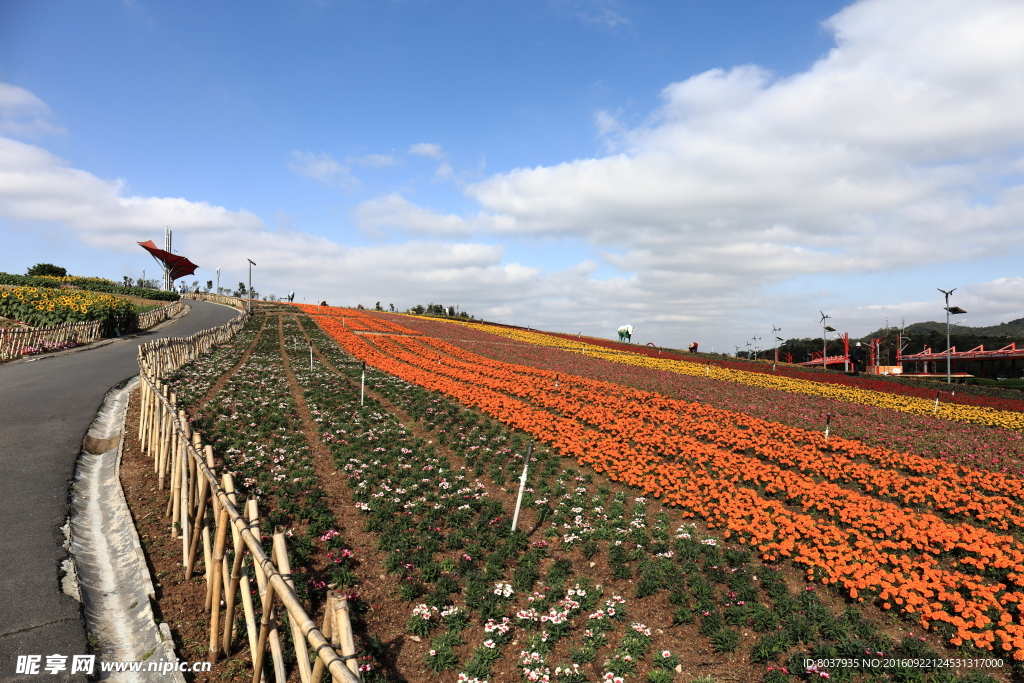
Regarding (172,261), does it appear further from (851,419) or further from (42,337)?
(851,419)

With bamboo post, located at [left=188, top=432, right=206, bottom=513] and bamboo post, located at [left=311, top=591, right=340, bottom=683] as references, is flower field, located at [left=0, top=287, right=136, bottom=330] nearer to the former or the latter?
bamboo post, located at [left=188, top=432, right=206, bottom=513]

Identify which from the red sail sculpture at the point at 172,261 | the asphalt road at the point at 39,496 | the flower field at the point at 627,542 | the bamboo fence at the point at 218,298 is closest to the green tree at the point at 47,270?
the bamboo fence at the point at 218,298

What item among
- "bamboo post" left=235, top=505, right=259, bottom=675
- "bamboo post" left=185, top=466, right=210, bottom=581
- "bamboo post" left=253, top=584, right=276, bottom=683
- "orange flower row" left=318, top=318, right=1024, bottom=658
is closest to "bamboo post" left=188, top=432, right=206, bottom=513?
"bamboo post" left=185, top=466, right=210, bottom=581

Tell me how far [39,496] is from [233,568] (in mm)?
6721

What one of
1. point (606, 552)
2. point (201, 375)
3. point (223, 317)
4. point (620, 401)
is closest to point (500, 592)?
point (606, 552)

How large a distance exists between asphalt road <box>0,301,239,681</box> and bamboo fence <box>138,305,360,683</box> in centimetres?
140

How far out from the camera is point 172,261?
302 feet

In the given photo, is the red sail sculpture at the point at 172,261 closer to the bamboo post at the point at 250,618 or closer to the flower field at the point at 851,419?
the flower field at the point at 851,419

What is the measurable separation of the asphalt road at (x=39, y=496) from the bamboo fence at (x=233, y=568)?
1.40m

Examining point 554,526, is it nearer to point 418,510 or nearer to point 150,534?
point 418,510

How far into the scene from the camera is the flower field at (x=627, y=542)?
6426 mm

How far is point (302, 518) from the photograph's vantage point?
903 centimetres

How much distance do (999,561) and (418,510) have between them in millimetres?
10622

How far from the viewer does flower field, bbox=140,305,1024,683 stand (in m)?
6.43
